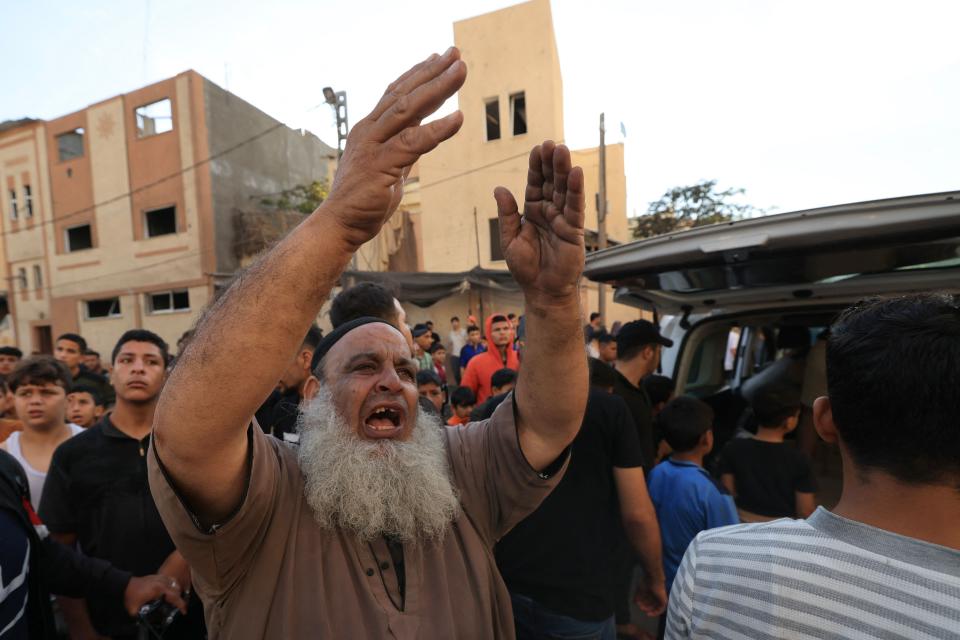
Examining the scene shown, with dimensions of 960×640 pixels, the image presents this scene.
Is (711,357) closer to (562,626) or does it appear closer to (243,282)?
(562,626)

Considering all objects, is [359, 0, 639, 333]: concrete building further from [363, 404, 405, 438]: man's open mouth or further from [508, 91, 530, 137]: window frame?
[363, 404, 405, 438]: man's open mouth

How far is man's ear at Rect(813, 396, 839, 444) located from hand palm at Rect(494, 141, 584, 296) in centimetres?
64

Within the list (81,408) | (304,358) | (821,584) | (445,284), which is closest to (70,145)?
(445,284)

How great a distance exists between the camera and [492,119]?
17.1m

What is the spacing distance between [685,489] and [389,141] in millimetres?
2450

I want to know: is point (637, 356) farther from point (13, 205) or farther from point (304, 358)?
point (13, 205)

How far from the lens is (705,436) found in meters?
2.93

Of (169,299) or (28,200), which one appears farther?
(28,200)

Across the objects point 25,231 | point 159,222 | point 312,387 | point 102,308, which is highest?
point 25,231

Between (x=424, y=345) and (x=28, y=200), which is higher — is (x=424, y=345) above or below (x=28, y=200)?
below

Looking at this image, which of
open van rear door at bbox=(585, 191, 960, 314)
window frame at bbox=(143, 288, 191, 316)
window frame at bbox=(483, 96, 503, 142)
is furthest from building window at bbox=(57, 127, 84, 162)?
open van rear door at bbox=(585, 191, 960, 314)

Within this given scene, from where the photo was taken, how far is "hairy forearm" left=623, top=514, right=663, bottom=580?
2.60 metres

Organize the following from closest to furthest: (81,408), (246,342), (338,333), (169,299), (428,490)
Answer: (246,342), (428,490), (338,333), (81,408), (169,299)

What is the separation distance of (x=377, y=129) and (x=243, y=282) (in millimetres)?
402
